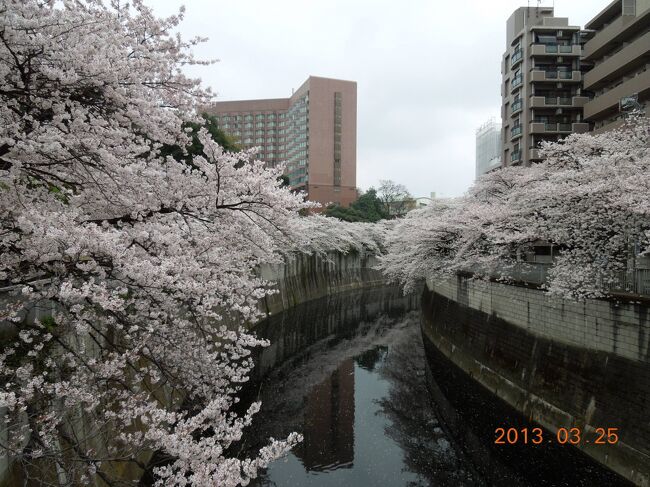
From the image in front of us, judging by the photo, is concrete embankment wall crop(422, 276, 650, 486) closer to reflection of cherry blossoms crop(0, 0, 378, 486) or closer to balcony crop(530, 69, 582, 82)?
reflection of cherry blossoms crop(0, 0, 378, 486)

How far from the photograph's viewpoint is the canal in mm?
11250

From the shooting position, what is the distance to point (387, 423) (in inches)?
575

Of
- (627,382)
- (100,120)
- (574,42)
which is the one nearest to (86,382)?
(100,120)

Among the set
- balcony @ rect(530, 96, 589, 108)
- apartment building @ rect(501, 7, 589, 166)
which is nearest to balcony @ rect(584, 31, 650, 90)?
balcony @ rect(530, 96, 589, 108)

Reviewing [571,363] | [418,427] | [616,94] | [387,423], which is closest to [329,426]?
[387,423]

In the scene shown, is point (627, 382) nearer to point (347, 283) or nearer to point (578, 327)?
point (578, 327)

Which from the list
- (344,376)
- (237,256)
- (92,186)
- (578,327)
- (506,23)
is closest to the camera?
(92,186)

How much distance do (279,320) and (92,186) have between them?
24.7 metres

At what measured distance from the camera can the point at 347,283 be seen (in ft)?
158

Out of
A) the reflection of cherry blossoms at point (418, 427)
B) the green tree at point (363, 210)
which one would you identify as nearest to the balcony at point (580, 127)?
the reflection of cherry blossoms at point (418, 427)

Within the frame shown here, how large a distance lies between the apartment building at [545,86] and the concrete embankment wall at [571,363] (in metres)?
20.2

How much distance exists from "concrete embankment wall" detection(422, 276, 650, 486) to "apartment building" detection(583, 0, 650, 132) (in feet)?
46.2

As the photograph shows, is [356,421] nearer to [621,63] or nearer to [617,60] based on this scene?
[621,63]

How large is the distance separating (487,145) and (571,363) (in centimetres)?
6819
